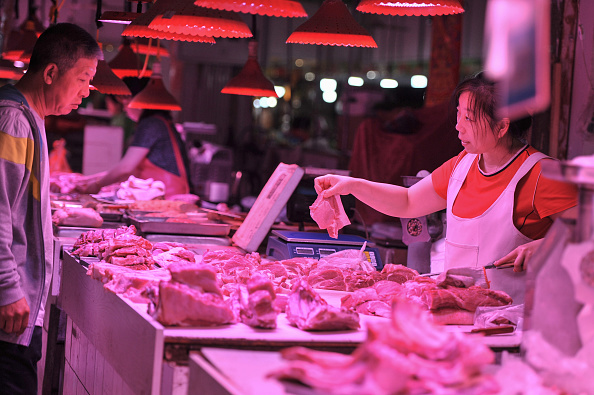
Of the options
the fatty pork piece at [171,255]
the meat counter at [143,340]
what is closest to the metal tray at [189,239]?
the fatty pork piece at [171,255]

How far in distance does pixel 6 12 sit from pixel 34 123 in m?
8.46

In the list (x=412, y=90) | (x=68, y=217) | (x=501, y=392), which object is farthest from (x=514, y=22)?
(x=412, y=90)

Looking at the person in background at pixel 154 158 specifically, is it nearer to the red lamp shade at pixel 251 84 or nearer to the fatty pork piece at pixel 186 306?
the red lamp shade at pixel 251 84

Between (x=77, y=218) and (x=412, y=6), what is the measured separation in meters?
2.56

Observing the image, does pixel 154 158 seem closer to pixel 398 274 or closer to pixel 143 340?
pixel 398 274

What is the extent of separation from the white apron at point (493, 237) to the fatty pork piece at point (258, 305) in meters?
1.21

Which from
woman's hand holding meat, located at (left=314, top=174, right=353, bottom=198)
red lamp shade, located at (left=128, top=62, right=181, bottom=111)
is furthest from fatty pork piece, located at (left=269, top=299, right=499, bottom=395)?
red lamp shade, located at (left=128, top=62, right=181, bottom=111)

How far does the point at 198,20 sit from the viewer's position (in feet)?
11.0

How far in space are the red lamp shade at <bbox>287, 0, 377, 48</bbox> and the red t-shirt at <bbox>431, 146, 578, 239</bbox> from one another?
898mm

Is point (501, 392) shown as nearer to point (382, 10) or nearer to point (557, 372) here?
point (557, 372)

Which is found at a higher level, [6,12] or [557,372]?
[6,12]

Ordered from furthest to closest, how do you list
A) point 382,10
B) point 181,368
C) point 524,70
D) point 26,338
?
point 382,10
point 26,338
point 181,368
point 524,70

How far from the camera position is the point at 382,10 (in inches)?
130

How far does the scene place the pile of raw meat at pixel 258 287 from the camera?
240 cm
